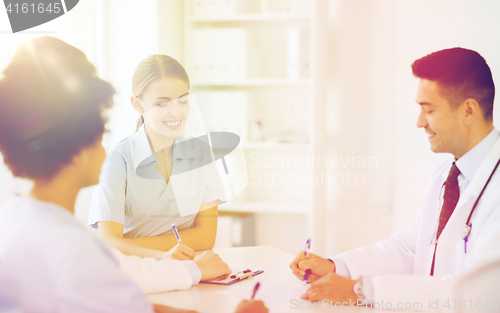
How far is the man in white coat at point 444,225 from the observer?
1.01 meters

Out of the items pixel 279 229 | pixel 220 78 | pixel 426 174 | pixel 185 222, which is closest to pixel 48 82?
pixel 185 222

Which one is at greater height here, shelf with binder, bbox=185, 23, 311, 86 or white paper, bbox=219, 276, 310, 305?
shelf with binder, bbox=185, 23, 311, 86

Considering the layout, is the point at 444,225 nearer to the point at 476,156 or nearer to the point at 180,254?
the point at 476,156

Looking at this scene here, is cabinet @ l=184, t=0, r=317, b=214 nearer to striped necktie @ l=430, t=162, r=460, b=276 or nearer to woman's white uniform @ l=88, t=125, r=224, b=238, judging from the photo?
woman's white uniform @ l=88, t=125, r=224, b=238

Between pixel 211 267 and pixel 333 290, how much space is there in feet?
1.16

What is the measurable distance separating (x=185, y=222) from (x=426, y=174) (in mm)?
1323

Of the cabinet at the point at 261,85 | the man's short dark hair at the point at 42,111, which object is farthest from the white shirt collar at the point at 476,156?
the cabinet at the point at 261,85

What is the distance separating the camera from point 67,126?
775 mm

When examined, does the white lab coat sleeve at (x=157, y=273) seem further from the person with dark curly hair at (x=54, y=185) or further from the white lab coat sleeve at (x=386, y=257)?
the white lab coat sleeve at (x=386, y=257)

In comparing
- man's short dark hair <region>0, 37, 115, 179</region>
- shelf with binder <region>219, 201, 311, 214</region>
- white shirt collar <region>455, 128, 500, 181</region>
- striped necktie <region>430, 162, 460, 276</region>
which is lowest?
shelf with binder <region>219, 201, 311, 214</region>

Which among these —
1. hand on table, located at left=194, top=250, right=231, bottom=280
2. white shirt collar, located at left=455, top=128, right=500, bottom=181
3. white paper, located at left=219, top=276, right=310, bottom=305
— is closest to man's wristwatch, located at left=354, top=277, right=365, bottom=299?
white paper, located at left=219, top=276, right=310, bottom=305

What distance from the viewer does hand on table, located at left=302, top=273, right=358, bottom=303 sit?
1.06m

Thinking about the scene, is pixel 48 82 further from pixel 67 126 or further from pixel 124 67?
pixel 124 67

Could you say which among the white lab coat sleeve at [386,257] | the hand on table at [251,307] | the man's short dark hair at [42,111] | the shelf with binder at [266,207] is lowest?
the shelf with binder at [266,207]
